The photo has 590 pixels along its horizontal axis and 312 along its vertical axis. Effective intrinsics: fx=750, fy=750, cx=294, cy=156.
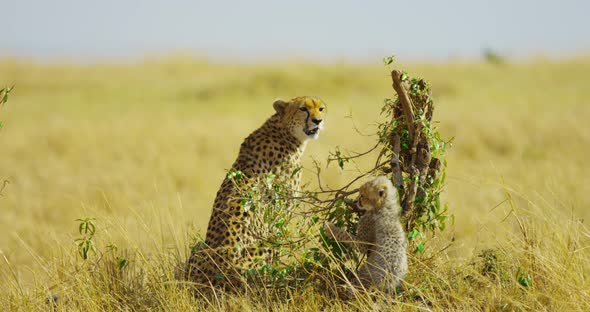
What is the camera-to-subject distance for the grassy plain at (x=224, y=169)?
3627 mm

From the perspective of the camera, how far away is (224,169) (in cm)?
324

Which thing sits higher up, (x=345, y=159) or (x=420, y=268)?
(x=345, y=159)

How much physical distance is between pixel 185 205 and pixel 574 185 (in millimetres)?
4117

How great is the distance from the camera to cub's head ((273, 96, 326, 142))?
13.7 ft

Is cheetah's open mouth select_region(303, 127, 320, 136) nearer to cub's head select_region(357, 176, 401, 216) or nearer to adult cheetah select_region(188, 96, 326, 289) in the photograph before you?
adult cheetah select_region(188, 96, 326, 289)

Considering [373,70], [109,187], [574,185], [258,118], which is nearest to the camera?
[574,185]

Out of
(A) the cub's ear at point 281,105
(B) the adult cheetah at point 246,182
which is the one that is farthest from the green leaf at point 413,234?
(A) the cub's ear at point 281,105

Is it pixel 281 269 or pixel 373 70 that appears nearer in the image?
pixel 281 269

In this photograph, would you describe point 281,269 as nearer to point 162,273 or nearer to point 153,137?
point 162,273

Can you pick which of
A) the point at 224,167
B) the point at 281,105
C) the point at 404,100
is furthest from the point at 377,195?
the point at 224,167

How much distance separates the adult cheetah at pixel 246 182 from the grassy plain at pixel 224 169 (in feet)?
0.56

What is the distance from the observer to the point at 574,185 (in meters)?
7.74

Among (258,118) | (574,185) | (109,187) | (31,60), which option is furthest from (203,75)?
(574,185)

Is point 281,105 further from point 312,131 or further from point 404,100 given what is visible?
point 404,100
